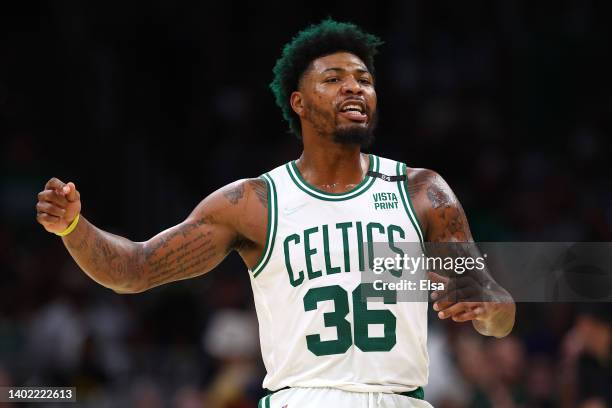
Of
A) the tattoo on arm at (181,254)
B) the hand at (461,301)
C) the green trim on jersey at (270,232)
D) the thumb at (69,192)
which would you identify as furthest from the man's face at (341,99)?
the thumb at (69,192)

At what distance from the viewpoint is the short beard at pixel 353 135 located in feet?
17.3

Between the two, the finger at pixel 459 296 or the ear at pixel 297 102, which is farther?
the ear at pixel 297 102

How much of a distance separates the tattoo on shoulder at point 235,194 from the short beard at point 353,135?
1.80 feet

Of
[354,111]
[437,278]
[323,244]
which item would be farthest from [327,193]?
[437,278]

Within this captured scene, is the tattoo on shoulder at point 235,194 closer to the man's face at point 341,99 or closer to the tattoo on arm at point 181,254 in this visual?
the tattoo on arm at point 181,254

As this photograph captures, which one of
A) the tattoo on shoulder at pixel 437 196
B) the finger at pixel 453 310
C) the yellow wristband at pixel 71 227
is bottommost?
the finger at pixel 453 310

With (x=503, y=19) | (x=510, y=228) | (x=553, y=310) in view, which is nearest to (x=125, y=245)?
(x=553, y=310)

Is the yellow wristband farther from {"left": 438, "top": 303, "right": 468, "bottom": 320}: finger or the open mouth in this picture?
{"left": 438, "top": 303, "right": 468, "bottom": 320}: finger

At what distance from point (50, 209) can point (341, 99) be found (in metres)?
1.56

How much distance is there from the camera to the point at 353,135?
5.27 metres

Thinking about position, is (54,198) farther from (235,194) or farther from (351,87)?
(351,87)

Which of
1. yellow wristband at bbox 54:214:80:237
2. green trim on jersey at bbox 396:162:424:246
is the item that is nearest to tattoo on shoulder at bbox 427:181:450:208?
green trim on jersey at bbox 396:162:424:246

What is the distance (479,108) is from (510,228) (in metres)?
1.55

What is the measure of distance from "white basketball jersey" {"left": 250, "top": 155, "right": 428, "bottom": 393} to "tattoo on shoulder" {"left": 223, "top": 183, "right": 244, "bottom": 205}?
16cm
